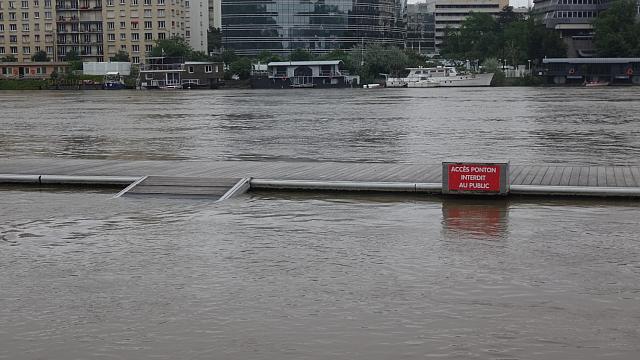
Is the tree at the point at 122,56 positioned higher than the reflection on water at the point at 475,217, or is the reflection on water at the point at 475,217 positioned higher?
the tree at the point at 122,56

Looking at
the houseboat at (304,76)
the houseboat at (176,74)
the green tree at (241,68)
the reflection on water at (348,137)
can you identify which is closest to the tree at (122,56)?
the houseboat at (176,74)

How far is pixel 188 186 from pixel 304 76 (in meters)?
168

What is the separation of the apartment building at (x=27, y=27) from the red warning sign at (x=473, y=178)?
605ft

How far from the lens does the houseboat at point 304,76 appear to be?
186 m

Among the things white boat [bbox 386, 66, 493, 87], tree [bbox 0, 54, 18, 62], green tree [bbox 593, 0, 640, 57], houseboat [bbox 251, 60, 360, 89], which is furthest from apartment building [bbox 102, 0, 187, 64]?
green tree [bbox 593, 0, 640, 57]

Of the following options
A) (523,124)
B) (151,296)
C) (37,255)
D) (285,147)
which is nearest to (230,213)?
(37,255)

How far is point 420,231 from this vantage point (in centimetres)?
1714

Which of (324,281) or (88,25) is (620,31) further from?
(324,281)

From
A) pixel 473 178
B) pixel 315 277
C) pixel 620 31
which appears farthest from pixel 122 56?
pixel 315 277

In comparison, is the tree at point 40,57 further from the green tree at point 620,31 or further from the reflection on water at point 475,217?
the reflection on water at point 475,217

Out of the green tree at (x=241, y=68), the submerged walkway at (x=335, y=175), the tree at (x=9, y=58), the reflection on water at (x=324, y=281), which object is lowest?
the reflection on water at (x=324, y=281)

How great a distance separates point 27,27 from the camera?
638 feet

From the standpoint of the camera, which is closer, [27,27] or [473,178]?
[473,178]

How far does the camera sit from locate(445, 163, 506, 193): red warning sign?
20625 millimetres
